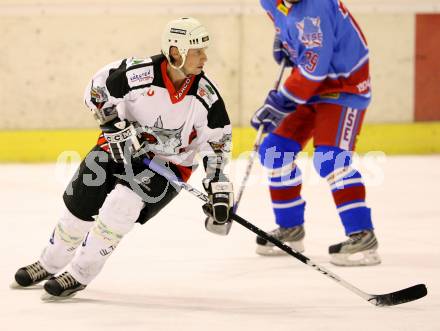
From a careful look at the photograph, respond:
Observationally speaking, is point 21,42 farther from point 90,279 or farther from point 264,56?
point 90,279

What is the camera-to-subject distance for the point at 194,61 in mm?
3441

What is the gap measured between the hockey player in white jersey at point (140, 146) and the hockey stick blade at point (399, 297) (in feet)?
1.83

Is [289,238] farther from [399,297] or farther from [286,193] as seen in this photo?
[399,297]

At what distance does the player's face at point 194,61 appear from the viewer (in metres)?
3.44

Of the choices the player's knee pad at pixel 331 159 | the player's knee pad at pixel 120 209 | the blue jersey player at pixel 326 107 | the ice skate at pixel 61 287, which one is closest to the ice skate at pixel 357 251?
the blue jersey player at pixel 326 107

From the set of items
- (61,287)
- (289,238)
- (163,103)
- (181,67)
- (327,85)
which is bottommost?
(289,238)

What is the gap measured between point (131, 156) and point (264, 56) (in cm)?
386

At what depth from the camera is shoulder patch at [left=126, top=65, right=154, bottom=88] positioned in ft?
11.4

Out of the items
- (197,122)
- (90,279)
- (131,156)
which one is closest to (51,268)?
(90,279)

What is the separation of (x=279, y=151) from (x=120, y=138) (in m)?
1.02

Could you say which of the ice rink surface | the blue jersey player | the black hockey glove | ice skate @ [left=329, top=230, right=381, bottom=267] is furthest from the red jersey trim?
the black hockey glove

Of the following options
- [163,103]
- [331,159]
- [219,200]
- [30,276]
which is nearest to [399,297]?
[219,200]

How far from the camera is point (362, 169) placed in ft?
22.1

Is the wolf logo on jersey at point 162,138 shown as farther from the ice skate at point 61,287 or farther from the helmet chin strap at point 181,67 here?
the ice skate at point 61,287
